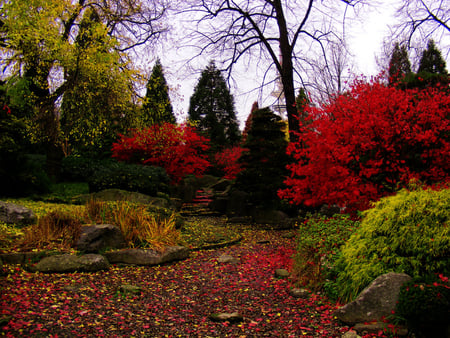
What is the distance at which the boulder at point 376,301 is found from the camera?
348cm

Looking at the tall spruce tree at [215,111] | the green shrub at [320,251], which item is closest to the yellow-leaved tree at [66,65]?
the green shrub at [320,251]

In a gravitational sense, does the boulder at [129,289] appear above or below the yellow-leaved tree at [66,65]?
below

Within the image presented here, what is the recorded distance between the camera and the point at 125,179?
10625 millimetres

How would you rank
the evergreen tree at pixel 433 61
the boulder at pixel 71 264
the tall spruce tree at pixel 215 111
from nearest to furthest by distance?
the boulder at pixel 71 264
the evergreen tree at pixel 433 61
the tall spruce tree at pixel 215 111

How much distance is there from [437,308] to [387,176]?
3738mm

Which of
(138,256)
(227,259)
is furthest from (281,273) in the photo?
(138,256)

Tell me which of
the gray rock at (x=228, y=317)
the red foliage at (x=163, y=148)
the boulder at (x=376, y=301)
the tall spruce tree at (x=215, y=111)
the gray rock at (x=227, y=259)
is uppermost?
the tall spruce tree at (x=215, y=111)

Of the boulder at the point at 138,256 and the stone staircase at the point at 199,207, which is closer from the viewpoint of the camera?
the boulder at the point at 138,256

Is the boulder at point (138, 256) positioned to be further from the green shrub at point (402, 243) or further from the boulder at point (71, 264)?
the green shrub at point (402, 243)

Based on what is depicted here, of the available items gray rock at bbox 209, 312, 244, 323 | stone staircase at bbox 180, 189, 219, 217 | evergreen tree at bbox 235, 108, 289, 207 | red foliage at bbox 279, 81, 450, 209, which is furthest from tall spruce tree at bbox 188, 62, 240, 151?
gray rock at bbox 209, 312, 244, 323

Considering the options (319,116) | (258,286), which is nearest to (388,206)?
(258,286)

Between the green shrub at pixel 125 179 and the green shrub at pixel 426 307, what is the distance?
27.6 ft

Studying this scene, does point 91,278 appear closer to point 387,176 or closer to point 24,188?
point 387,176

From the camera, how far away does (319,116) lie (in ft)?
22.5
